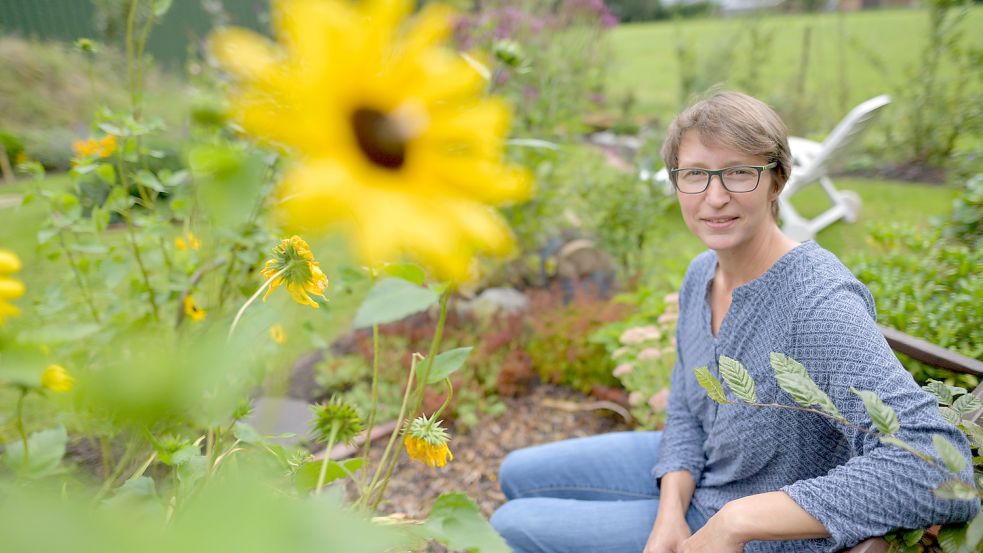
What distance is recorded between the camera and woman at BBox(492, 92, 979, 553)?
0.82m

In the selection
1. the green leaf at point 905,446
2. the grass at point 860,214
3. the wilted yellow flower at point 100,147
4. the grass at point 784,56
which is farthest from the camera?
the grass at point 784,56

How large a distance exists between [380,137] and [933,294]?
1.73 m

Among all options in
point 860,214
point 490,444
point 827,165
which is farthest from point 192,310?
point 860,214

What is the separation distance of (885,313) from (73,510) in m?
1.72

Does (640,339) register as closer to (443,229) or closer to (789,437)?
(789,437)

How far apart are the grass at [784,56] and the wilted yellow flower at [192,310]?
493cm

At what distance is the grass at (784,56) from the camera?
6500 mm

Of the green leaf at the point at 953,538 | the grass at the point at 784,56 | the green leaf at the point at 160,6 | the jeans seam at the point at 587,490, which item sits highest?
the grass at the point at 784,56

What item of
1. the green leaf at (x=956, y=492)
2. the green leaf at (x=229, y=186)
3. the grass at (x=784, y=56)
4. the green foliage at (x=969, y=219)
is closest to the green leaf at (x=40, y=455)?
the green leaf at (x=229, y=186)

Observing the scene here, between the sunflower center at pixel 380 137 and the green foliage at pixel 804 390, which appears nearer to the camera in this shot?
the sunflower center at pixel 380 137

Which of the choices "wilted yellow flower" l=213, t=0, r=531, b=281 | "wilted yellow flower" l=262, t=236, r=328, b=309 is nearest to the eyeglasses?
"wilted yellow flower" l=262, t=236, r=328, b=309

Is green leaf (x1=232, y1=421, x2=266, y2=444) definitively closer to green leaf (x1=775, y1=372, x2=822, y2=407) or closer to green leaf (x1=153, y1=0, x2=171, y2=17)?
green leaf (x1=775, y1=372, x2=822, y2=407)

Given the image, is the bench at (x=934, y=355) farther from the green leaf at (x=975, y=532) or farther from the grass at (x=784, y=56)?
the grass at (x=784, y=56)

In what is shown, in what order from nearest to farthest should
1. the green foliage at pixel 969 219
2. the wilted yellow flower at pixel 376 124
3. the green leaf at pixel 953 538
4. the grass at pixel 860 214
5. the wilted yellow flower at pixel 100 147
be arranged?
the wilted yellow flower at pixel 376 124 < the green leaf at pixel 953 538 < the wilted yellow flower at pixel 100 147 < the green foliage at pixel 969 219 < the grass at pixel 860 214
